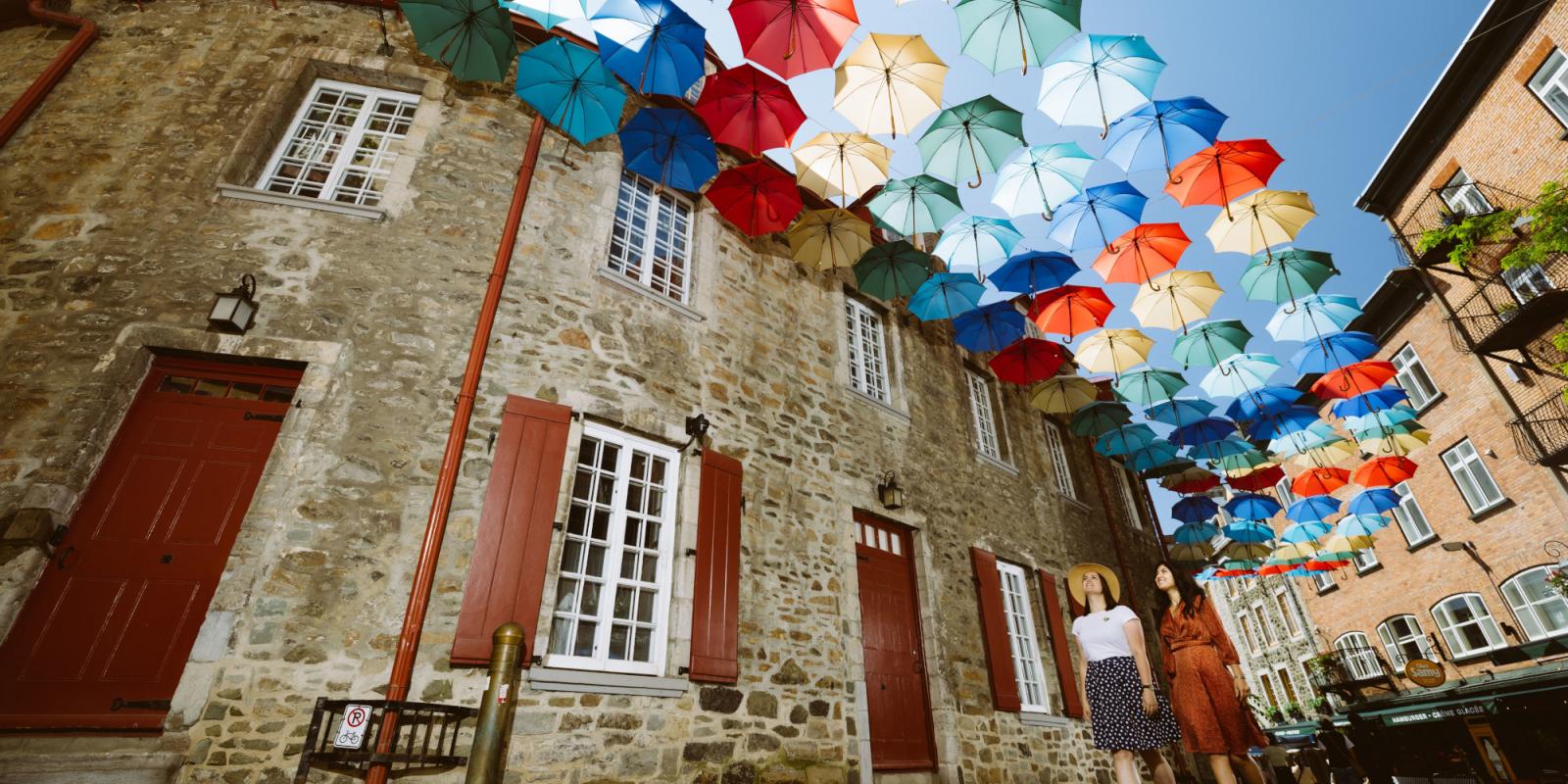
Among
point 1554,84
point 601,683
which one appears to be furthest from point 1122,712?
point 1554,84

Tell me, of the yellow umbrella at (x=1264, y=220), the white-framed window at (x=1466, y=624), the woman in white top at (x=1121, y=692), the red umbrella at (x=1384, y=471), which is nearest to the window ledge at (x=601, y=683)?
the woman in white top at (x=1121, y=692)

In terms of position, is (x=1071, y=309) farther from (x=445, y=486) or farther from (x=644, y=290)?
(x=445, y=486)

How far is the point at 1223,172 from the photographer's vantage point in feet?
22.9

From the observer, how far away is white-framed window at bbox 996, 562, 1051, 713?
27.5 ft

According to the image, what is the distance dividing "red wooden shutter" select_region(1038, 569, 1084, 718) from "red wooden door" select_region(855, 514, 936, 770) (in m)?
2.83

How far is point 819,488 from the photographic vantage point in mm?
6965

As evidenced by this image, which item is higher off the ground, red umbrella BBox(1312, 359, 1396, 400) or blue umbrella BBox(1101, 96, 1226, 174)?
blue umbrella BBox(1101, 96, 1226, 174)

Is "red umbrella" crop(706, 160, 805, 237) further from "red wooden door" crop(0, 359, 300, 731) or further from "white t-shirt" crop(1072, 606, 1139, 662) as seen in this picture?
"white t-shirt" crop(1072, 606, 1139, 662)

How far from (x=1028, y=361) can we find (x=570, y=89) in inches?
275

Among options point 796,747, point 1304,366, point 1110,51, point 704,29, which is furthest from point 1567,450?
point 704,29

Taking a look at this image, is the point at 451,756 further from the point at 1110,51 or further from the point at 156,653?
the point at 1110,51

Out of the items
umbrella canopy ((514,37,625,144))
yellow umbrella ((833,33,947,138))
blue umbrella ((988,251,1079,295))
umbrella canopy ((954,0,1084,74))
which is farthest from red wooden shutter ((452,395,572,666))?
blue umbrella ((988,251,1079,295))

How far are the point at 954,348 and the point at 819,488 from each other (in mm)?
4785

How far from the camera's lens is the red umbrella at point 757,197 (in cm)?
717
